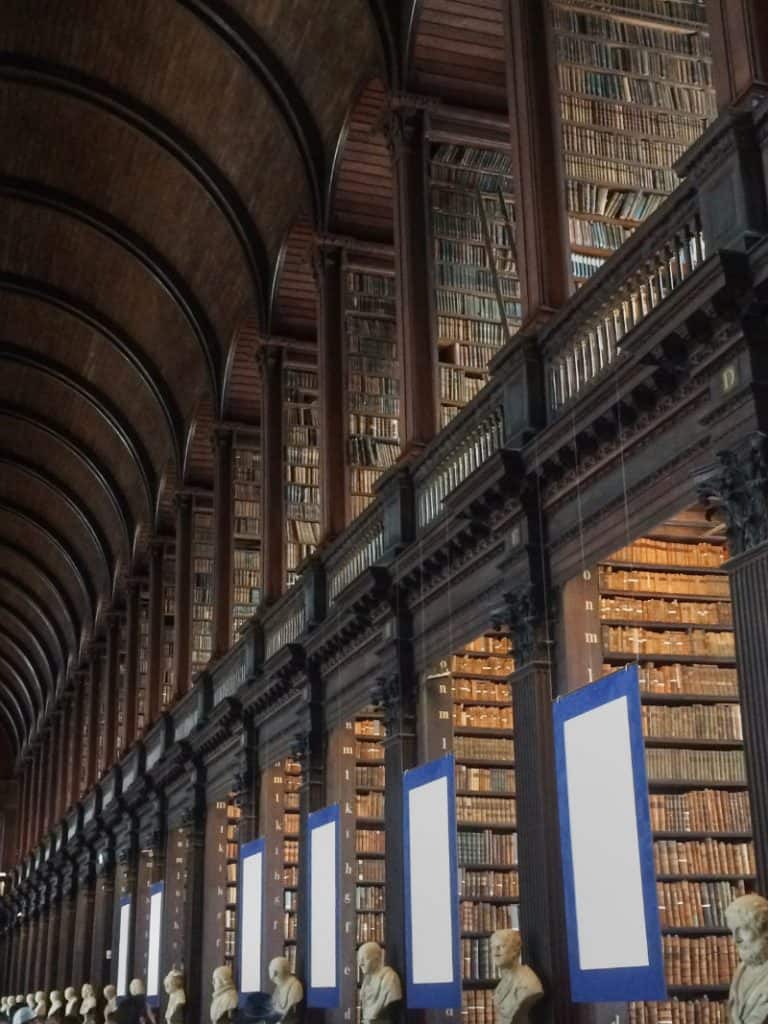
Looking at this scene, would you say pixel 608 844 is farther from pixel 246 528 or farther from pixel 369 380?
pixel 246 528

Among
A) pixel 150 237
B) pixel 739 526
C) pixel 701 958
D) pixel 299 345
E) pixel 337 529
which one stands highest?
pixel 150 237

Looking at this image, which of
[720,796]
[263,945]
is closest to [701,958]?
[720,796]

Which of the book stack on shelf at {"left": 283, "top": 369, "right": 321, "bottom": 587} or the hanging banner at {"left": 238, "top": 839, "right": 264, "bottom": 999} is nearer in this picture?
the hanging banner at {"left": 238, "top": 839, "right": 264, "bottom": 999}

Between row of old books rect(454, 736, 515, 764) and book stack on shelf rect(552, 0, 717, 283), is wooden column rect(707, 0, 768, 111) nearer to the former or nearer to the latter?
book stack on shelf rect(552, 0, 717, 283)

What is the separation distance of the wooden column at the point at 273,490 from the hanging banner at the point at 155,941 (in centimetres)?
353

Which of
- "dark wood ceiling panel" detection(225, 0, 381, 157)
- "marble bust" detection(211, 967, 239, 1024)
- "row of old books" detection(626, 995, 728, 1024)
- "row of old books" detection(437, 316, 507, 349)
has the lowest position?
"row of old books" detection(626, 995, 728, 1024)

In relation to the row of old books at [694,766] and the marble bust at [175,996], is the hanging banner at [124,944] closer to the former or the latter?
the marble bust at [175,996]

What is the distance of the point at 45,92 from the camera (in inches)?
604

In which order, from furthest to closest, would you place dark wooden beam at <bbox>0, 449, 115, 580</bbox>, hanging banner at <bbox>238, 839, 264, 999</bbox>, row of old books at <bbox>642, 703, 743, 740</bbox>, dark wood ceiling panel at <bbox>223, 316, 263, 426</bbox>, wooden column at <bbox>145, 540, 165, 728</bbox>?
dark wooden beam at <bbox>0, 449, 115, 580</bbox> → wooden column at <bbox>145, 540, 165, 728</bbox> → dark wood ceiling panel at <bbox>223, 316, 263, 426</bbox> → hanging banner at <bbox>238, 839, 264, 999</bbox> → row of old books at <bbox>642, 703, 743, 740</bbox>

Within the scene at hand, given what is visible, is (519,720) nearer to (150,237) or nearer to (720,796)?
(720,796)

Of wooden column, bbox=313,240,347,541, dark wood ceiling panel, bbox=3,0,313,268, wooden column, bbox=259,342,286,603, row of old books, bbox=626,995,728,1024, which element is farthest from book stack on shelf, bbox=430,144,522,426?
row of old books, bbox=626,995,728,1024

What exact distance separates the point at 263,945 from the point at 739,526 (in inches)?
292

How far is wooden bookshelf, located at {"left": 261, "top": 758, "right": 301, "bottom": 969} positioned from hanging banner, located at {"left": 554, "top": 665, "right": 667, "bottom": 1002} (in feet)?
21.2

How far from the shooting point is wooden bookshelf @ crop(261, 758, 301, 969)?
40.8ft
